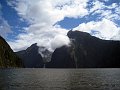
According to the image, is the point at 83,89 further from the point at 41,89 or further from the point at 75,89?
the point at 41,89

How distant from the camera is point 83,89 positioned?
6462 cm

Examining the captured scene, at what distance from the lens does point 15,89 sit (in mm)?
62812

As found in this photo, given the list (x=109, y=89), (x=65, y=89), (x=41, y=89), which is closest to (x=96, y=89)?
(x=109, y=89)

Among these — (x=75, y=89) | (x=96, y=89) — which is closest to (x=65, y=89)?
(x=75, y=89)

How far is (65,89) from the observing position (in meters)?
64.0

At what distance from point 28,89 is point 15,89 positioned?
11.1 ft

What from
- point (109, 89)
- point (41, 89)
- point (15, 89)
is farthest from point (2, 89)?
point (109, 89)

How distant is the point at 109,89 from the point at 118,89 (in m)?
2.35

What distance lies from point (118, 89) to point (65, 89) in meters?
14.1

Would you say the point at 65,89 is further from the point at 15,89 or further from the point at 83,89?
the point at 15,89

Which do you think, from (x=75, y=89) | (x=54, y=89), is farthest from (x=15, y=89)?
(x=75, y=89)

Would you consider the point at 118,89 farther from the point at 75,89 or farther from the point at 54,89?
the point at 54,89

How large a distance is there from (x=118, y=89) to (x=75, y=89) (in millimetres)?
11412

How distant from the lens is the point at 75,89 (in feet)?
212
